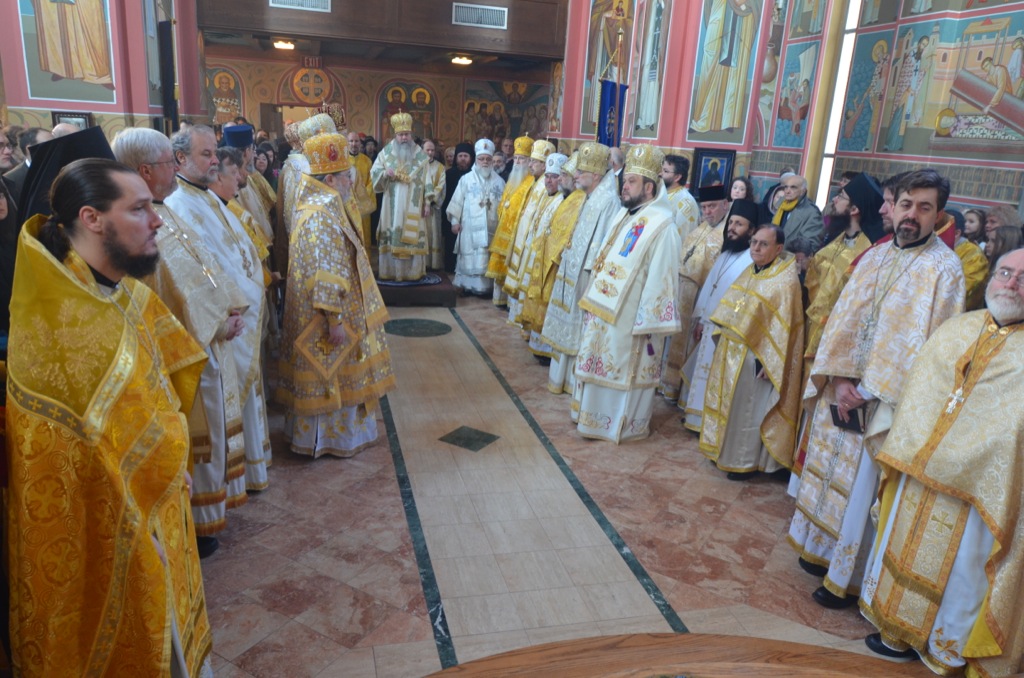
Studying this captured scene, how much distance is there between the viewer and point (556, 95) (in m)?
11.2

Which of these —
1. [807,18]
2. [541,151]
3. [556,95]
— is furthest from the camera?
[556,95]

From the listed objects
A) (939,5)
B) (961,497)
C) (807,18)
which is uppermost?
(807,18)

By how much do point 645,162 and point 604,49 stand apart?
6.14 metres

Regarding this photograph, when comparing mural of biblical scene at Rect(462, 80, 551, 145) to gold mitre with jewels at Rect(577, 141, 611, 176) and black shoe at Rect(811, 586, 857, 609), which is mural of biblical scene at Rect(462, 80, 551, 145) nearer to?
gold mitre with jewels at Rect(577, 141, 611, 176)

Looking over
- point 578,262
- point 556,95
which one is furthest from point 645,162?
point 556,95

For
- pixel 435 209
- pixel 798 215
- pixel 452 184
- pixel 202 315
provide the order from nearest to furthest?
1. pixel 202 315
2. pixel 798 215
3. pixel 435 209
4. pixel 452 184

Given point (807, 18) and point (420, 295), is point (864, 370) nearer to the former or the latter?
point (420, 295)

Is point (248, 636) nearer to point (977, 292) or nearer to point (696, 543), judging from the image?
point (696, 543)

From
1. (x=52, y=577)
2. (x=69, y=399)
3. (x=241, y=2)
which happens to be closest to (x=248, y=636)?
(x=52, y=577)

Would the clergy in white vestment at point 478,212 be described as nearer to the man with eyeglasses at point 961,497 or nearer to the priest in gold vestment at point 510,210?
the priest in gold vestment at point 510,210

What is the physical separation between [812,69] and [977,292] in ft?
17.0

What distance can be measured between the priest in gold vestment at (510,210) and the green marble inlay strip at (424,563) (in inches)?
139

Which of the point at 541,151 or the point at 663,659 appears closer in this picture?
the point at 663,659

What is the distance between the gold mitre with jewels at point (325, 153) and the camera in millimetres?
3818
